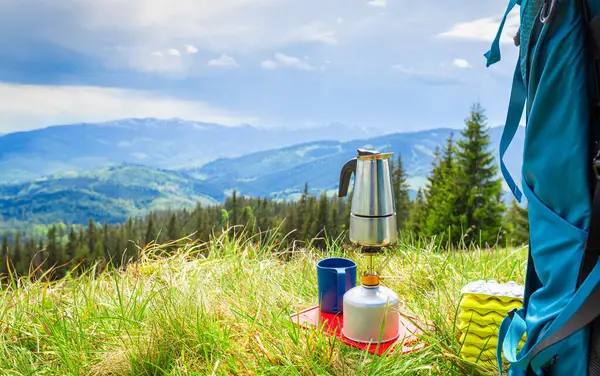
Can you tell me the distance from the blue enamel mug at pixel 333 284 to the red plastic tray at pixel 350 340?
43mm

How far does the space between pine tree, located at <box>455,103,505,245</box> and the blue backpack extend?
27.4m

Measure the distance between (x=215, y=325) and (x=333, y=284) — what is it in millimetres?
586

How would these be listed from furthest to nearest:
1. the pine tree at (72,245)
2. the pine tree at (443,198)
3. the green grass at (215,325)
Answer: the pine tree at (72,245) → the pine tree at (443,198) → the green grass at (215,325)

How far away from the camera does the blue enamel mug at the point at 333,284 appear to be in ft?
7.96

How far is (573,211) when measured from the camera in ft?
4.53

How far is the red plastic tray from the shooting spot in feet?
7.12

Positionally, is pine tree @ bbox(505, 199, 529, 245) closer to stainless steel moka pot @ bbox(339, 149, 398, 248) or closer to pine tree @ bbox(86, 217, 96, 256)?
stainless steel moka pot @ bbox(339, 149, 398, 248)

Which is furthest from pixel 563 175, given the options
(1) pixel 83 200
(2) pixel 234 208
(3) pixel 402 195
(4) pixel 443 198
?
(1) pixel 83 200

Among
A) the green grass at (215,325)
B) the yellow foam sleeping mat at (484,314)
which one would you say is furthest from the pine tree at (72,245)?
the yellow foam sleeping mat at (484,314)

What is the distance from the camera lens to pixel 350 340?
2221 mm

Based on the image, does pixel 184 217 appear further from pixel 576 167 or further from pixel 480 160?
pixel 576 167

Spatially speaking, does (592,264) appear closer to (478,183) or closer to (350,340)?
(350,340)

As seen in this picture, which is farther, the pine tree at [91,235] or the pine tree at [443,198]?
the pine tree at [91,235]

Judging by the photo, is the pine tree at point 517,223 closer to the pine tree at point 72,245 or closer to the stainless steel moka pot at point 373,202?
the stainless steel moka pot at point 373,202
